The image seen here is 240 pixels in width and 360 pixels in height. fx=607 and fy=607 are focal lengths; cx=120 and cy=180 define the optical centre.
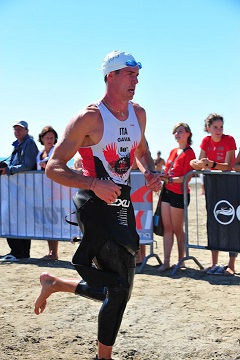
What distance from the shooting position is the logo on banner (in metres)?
7.72

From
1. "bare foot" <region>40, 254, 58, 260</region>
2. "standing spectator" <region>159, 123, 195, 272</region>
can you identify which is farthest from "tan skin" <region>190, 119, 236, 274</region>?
"bare foot" <region>40, 254, 58, 260</region>

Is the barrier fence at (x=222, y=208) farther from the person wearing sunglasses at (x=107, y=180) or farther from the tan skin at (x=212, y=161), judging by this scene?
the person wearing sunglasses at (x=107, y=180)

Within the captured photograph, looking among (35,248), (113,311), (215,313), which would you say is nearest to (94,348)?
(113,311)

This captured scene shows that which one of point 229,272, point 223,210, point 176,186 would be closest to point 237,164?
→ point 223,210

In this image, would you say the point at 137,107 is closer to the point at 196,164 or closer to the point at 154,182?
the point at 154,182

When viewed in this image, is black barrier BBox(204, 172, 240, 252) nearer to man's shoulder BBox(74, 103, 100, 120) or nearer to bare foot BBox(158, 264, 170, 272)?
bare foot BBox(158, 264, 170, 272)

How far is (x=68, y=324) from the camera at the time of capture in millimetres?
5496

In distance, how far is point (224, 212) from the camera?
7.81 metres

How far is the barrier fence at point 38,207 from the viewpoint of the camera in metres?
8.67

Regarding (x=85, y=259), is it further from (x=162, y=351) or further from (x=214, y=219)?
(x=214, y=219)

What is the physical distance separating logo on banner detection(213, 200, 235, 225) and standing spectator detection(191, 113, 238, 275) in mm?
439

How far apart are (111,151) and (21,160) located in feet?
17.6

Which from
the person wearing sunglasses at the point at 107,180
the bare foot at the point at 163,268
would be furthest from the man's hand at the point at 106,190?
the bare foot at the point at 163,268

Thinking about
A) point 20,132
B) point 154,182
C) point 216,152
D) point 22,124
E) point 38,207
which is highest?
point 22,124
